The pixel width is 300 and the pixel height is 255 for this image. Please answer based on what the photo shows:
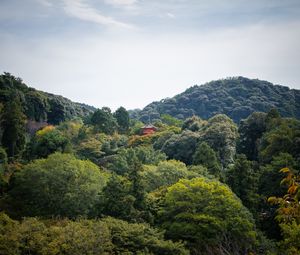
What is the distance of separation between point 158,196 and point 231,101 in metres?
77.4

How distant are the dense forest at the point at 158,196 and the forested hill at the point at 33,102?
1268 centimetres

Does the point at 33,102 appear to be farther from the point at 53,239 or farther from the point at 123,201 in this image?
the point at 53,239

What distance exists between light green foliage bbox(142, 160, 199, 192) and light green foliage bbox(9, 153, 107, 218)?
478 cm

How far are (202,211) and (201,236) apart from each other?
1.59m

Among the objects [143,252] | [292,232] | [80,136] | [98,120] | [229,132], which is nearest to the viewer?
[292,232]

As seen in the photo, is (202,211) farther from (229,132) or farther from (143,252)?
(229,132)

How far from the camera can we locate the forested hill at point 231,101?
94.0 meters

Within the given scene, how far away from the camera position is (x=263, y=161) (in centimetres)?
3709

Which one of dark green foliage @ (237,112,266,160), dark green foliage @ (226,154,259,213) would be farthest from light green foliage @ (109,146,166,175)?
dark green foliage @ (237,112,266,160)

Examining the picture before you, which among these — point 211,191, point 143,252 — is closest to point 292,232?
point 143,252

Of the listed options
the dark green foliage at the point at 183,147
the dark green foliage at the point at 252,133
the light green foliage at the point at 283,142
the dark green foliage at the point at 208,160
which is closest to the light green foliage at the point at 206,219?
the dark green foliage at the point at 208,160

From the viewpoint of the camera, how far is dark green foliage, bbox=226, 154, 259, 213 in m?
29.7

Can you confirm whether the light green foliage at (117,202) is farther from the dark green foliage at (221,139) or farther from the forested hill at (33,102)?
the forested hill at (33,102)

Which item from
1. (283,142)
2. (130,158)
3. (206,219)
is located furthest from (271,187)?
(130,158)
